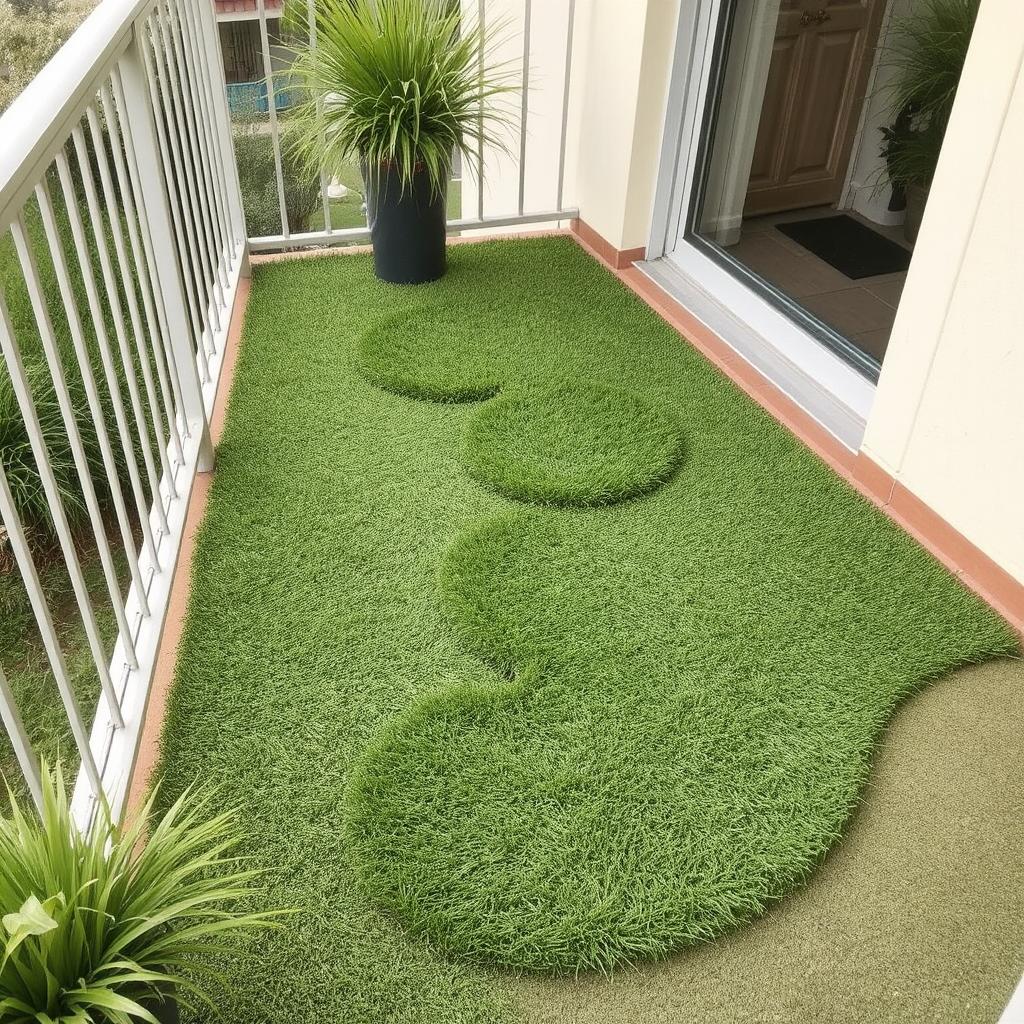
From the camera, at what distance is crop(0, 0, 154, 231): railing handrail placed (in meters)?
1.19

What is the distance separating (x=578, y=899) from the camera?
1594mm

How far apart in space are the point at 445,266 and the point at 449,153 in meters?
0.46

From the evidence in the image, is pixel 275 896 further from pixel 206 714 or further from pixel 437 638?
pixel 437 638

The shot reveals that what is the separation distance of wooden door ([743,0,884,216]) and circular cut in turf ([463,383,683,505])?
121 cm

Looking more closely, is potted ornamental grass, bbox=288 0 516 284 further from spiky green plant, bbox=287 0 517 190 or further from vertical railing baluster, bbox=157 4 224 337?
vertical railing baluster, bbox=157 4 224 337

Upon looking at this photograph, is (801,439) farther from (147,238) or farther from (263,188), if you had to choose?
(263,188)

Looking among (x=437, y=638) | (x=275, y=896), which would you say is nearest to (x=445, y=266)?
(x=437, y=638)

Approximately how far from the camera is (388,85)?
301 cm

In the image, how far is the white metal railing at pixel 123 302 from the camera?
133 centimetres

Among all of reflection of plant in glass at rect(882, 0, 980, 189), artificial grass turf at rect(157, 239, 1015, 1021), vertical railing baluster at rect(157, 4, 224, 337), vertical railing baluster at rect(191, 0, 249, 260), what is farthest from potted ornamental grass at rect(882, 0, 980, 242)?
vertical railing baluster at rect(191, 0, 249, 260)

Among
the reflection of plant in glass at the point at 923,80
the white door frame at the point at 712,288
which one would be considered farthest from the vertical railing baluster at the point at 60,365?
the reflection of plant in glass at the point at 923,80

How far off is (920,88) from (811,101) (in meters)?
0.54

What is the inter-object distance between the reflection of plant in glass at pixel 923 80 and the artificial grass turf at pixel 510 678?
91 cm

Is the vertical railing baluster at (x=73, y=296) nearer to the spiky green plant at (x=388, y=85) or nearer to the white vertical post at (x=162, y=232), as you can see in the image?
the white vertical post at (x=162, y=232)
